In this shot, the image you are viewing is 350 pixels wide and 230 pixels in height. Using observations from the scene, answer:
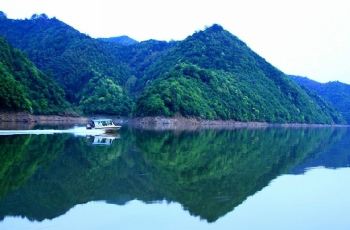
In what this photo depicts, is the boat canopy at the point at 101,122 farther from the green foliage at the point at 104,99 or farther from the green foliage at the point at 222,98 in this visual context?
the green foliage at the point at 104,99

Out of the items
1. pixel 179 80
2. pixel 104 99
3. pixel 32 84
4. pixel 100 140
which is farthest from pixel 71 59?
pixel 100 140

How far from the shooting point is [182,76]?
397 feet

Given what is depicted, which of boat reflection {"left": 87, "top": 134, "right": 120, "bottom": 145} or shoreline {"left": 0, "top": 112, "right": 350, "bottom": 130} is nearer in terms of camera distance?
boat reflection {"left": 87, "top": 134, "right": 120, "bottom": 145}

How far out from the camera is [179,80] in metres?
116

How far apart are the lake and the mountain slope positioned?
73.9 metres

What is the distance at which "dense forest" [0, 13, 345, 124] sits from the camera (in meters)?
113

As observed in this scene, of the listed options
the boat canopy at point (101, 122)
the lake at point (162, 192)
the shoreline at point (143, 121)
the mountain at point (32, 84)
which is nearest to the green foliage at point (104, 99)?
the shoreline at point (143, 121)

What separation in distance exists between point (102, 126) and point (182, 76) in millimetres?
69551

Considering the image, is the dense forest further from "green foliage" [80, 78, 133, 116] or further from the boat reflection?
the boat reflection

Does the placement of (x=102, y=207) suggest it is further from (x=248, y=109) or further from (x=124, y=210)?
(x=248, y=109)

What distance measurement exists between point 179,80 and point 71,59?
167 feet

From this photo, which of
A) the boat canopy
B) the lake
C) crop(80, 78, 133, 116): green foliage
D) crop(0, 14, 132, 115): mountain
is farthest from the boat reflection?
crop(0, 14, 132, 115): mountain


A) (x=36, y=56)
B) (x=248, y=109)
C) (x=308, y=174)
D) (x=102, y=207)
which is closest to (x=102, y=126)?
(x=308, y=174)

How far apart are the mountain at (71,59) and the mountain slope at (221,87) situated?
42.5 feet
